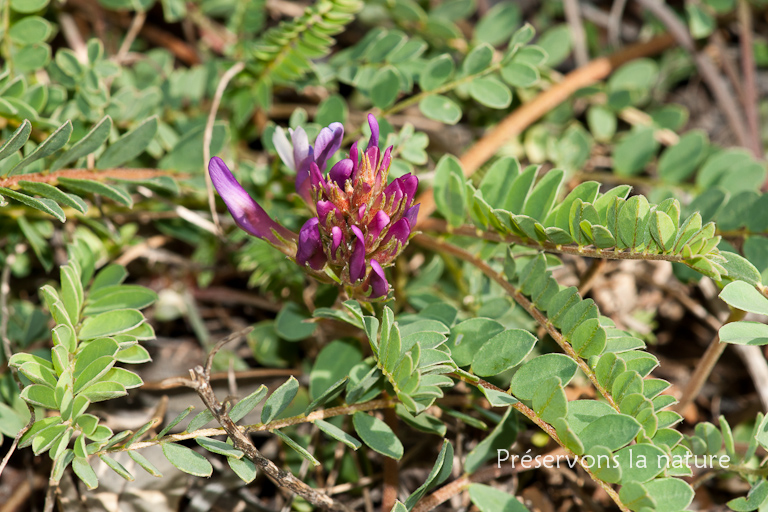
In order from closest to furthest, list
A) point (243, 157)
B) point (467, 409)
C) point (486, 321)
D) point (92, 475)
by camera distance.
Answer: point (92, 475), point (486, 321), point (467, 409), point (243, 157)

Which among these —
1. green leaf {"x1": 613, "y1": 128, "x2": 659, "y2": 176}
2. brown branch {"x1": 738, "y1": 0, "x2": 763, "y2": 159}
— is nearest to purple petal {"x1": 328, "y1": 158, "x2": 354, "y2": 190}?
green leaf {"x1": 613, "y1": 128, "x2": 659, "y2": 176}

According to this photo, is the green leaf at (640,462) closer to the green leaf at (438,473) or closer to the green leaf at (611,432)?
the green leaf at (611,432)

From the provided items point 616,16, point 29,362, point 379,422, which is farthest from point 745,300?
point 616,16

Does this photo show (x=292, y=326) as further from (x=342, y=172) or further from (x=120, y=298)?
(x=342, y=172)

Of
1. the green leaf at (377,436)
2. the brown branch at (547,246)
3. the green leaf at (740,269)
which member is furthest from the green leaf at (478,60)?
the green leaf at (377,436)

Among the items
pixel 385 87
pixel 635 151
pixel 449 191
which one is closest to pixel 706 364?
pixel 449 191

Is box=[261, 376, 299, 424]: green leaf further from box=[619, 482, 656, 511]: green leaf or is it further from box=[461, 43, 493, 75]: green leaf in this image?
box=[461, 43, 493, 75]: green leaf

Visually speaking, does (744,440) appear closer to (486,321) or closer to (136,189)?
(486,321)
